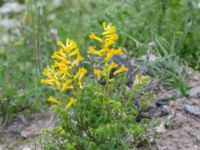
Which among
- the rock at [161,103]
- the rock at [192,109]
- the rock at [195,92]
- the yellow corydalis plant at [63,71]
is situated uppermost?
the yellow corydalis plant at [63,71]

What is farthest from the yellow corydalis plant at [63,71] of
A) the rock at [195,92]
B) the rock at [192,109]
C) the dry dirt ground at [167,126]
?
the rock at [195,92]

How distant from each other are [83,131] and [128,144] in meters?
0.24

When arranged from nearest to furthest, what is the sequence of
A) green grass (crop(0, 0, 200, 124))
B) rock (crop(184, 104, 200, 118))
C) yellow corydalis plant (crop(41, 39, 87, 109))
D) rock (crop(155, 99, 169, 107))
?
yellow corydalis plant (crop(41, 39, 87, 109)) < rock (crop(184, 104, 200, 118)) < rock (crop(155, 99, 169, 107)) < green grass (crop(0, 0, 200, 124))

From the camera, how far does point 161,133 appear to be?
259cm

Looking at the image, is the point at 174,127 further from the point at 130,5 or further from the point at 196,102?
the point at 130,5

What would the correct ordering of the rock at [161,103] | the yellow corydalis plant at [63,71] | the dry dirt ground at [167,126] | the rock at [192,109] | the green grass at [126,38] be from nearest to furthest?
the yellow corydalis plant at [63,71] < the dry dirt ground at [167,126] < the rock at [192,109] < the rock at [161,103] < the green grass at [126,38]

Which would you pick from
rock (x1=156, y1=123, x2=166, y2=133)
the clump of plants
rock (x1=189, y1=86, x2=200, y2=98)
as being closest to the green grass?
rock (x1=189, y1=86, x2=200, y2=98)

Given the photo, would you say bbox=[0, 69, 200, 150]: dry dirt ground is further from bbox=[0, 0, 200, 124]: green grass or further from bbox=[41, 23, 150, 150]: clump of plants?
bbox=[41, 23, 150, 150]: clump of plants

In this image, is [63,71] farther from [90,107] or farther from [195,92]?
[195,92]

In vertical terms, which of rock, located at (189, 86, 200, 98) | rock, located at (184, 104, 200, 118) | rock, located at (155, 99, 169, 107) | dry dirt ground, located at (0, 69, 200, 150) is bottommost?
dry dirt ground, located at (0, 69, 200, 150)

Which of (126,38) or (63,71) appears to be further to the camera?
(126,38)

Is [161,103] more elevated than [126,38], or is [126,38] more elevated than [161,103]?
[126,38]

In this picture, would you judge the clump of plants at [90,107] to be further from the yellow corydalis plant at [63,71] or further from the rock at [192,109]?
the rock at [192,109]

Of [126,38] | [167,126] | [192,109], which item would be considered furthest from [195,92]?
[126,38]
